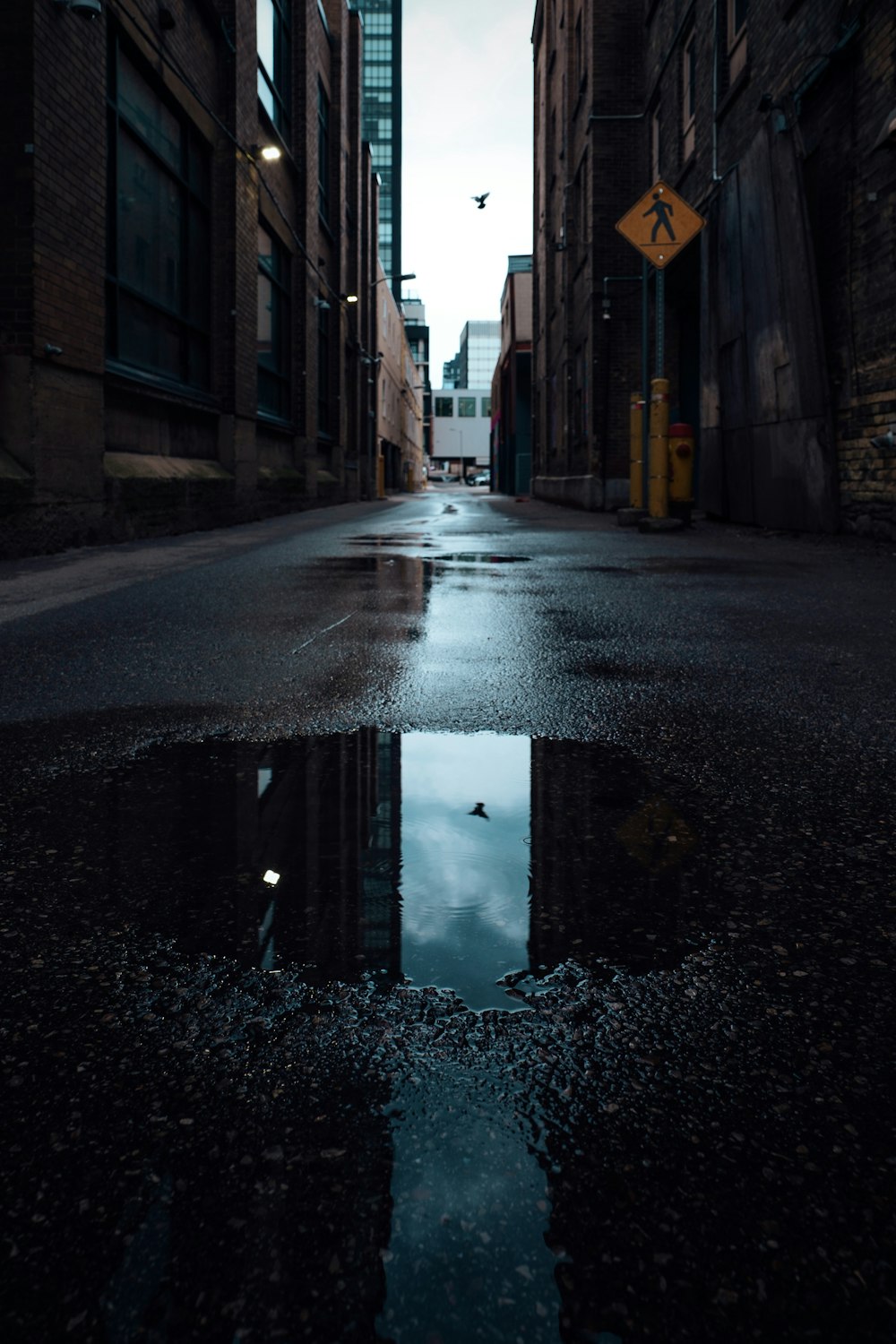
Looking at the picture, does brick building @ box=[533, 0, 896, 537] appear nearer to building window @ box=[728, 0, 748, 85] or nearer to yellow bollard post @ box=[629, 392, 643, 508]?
building window @ box=[728, 0, 748, 85]

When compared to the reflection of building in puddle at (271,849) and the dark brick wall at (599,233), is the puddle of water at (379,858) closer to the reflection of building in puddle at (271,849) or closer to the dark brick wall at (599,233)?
the reflection of building in puddle at (271,849)

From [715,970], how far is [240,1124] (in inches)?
28.9

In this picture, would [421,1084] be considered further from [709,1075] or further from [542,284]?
[542,284]

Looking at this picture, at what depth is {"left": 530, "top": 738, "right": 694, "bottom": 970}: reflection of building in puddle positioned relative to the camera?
166 cm

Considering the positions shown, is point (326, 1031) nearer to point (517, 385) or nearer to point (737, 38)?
point (737, 38)

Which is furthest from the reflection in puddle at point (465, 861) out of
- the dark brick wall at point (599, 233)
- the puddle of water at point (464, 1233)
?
the dark brick wall at point (599, 233)

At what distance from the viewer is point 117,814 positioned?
2359 millimetres

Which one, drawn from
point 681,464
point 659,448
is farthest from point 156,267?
point 681,464

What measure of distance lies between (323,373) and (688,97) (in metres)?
13.6

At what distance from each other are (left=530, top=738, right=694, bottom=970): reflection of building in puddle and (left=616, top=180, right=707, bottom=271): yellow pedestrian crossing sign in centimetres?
1045

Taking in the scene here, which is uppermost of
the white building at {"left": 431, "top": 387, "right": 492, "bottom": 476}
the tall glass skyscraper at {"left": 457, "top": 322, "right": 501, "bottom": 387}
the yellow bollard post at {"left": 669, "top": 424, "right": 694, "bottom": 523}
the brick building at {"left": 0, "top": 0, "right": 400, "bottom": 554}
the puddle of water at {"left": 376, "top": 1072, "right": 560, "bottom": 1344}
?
the tall glass skyscraper at {"left": 457, "top": 322, "right": 501, "bottom": 387}

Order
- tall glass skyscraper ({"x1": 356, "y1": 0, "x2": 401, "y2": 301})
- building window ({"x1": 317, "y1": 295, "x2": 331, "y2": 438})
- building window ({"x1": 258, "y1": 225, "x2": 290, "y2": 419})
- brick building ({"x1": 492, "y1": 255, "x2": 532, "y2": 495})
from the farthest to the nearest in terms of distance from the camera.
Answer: tall glass skyscraper ({"x1": 356, "y1": 0, "x2": 401, "y2": 301})
brick building ({"x1": 492, "y1": 255, "x2": 532, "y2": 495})
building window ({"x1": 317, "y1": 295, "x2": 331, "y2": 438})
building window ({"x1": 258, "y1": 225, "x2": 290, "y2": 419})

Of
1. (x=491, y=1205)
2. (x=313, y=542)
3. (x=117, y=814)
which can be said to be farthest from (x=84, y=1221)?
(x=313, y=542)

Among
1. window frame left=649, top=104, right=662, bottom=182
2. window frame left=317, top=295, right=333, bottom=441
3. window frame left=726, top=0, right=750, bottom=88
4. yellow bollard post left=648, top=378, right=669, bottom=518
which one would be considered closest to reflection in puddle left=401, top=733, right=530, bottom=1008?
yellow bollard post left=648, top=378, right=669, bottom=518
